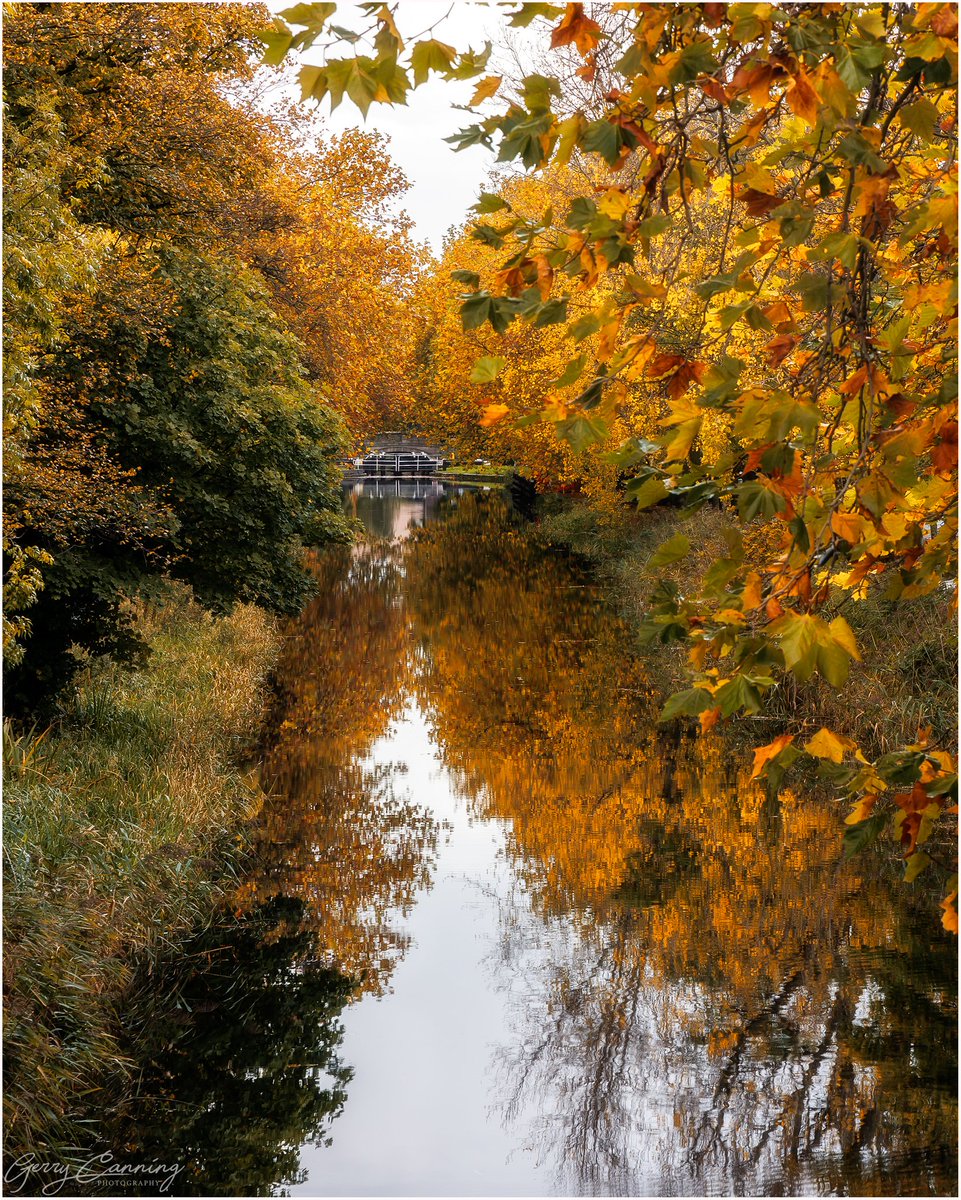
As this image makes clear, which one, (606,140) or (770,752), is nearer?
(606,140)

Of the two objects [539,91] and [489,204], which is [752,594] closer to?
[489,204]

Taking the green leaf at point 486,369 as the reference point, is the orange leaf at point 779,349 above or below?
above

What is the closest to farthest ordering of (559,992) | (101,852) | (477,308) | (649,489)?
(477,308) → (649,489) → (559,992) → (101,852)

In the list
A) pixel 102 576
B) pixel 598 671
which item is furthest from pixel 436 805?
pixel 598 671

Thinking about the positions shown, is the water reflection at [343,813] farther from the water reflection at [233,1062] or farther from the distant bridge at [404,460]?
the distant bridge at [404,460]

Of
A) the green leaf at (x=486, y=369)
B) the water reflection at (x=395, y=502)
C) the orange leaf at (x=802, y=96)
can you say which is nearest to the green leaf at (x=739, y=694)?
the green leaf at (x=486, y=369)

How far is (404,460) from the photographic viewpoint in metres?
89.4

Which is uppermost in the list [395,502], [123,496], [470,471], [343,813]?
[470,471]

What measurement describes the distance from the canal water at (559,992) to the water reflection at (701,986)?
0.02m

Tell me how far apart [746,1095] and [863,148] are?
551cm

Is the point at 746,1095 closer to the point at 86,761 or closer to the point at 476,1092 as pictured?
the point at 476,1092

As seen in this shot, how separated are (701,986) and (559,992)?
93cm

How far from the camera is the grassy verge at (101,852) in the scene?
21.5 feet

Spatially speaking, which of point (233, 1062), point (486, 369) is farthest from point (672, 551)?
point (233, 1062)
